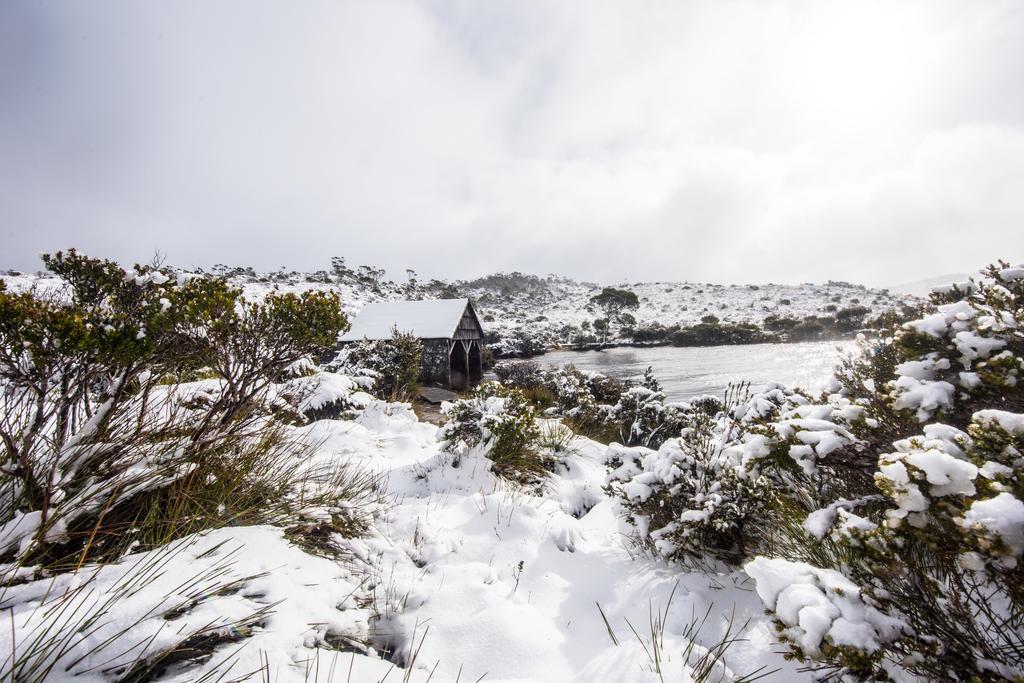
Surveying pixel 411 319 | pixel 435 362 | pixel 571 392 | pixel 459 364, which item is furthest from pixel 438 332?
pixel 571 392

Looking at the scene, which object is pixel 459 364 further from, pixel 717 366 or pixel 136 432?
pixel 136 432

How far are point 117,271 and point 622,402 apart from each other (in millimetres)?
9442

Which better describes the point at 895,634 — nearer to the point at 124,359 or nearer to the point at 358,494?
the point at 358,494

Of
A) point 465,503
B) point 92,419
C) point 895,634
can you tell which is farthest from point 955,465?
point 92,419

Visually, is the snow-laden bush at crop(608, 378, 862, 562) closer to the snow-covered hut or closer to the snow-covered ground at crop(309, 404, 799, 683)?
the snow-covered ground at crop(309, 404, 799, 683)

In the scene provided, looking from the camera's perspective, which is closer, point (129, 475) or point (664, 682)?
point (664, 682)

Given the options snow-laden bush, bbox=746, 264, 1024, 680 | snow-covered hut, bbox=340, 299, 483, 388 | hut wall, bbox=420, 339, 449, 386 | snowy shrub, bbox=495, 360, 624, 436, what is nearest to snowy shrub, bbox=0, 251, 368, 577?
snow-laden bush, bbox=746, 264, 1024, 680

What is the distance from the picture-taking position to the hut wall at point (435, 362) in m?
18.6

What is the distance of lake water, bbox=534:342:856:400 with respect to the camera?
16391 millimetres

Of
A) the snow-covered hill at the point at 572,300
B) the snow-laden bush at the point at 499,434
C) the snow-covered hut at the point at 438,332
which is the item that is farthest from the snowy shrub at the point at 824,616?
the snow-covered hill at the point at 572,300

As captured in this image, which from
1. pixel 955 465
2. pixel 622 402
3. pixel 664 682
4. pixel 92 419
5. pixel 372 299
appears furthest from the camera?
pixel 372 299

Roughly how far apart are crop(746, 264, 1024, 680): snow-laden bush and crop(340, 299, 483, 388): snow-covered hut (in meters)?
16.2

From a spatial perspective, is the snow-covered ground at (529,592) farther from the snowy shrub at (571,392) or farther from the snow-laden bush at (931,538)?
the snowy shrub at (571,392)

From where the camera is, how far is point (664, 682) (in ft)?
6.79
